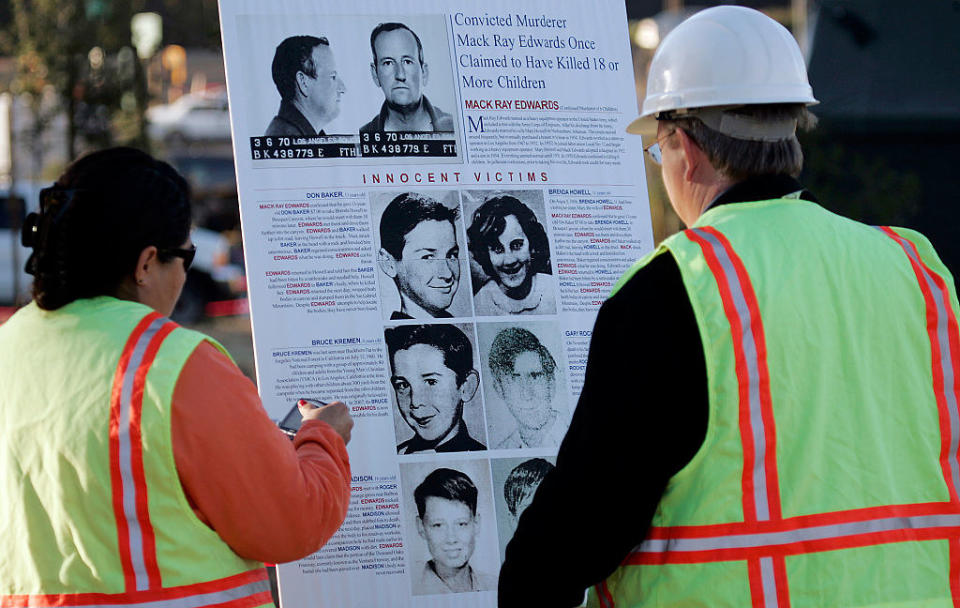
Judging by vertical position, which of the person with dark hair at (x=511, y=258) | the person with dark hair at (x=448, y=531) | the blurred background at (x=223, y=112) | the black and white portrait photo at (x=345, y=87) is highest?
the blurred background at (x=223, y=112)

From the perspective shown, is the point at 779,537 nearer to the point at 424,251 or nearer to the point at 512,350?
the point at 512,350

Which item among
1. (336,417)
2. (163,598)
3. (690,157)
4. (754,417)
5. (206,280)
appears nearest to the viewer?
(754,417)

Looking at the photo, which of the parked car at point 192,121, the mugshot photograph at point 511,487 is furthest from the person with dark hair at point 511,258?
the parked car at point 192,121

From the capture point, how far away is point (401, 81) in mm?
2596

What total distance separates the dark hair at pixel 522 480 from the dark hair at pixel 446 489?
8 cm

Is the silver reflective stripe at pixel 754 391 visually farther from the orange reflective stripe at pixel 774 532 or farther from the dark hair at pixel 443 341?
the dark hair at pixel 443 341

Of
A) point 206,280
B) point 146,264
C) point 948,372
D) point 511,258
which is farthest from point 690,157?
point 206,280

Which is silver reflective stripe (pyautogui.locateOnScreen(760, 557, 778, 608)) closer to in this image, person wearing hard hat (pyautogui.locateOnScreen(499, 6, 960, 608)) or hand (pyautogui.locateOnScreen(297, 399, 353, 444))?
person wearing hard hat (pyautogui.locateOnScreen(499, 6, 960, 608))

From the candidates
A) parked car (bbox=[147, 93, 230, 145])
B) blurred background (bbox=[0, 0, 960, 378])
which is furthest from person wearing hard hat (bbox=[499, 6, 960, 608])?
parked car (bbox=[147, 93, 230, 145])

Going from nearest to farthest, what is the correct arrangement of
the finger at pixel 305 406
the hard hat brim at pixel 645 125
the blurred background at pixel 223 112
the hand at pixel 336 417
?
the hard hat brim at pixel 645 125, the hand at pixel 336 417, the finger at pixel 305 406, the blurred background at pixel 223 112

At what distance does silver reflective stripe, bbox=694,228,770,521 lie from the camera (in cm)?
162

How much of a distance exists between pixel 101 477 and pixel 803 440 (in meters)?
1.08

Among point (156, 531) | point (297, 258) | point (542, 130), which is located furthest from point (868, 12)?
point (156, 531)

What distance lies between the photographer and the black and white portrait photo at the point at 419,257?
8.25 feet
